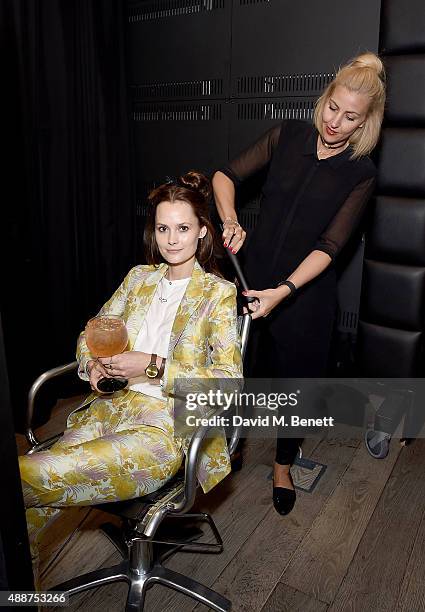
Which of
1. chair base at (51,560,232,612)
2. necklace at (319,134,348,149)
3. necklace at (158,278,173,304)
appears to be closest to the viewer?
chair base at (51,560,232,612)

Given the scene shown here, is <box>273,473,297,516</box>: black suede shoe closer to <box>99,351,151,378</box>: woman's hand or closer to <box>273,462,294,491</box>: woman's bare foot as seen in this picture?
<box>273,462,294,491</box>: woman's bare foot

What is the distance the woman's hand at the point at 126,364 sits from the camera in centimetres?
146

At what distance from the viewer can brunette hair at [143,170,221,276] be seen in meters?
1.66

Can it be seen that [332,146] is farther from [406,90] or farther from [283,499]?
[283,499]

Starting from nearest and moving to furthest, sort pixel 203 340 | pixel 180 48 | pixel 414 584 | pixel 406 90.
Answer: pixel 203 340 < pixel 414 584 < pixel 406 90 < pixel 180 48

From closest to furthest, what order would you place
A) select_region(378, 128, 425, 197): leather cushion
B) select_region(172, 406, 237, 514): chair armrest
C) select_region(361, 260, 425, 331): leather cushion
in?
1. select_region(172, 406, 237, 514): chair armrest
2. select_region(378, 128, 425, 197): leather cushion
3. select_region(361, 260, 425, 331): leather cushion

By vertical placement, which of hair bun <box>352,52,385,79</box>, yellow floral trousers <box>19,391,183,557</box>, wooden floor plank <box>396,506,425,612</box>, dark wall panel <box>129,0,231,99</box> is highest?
dark wall panel <box>129,0,231,99</box>

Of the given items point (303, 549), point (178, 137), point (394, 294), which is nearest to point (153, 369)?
point (303, 549)

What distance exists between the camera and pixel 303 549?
1909 mm

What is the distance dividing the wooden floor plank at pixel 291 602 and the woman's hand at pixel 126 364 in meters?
0.85

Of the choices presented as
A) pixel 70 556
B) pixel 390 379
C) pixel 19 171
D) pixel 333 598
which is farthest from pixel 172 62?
pixel 333 598

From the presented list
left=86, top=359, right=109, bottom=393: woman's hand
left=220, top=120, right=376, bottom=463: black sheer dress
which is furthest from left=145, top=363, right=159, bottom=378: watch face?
left=220, top=120, right=376, bottom=463: black sheer dress

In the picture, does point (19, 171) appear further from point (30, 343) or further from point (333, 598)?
point (333, 598)

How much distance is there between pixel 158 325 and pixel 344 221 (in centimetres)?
76
